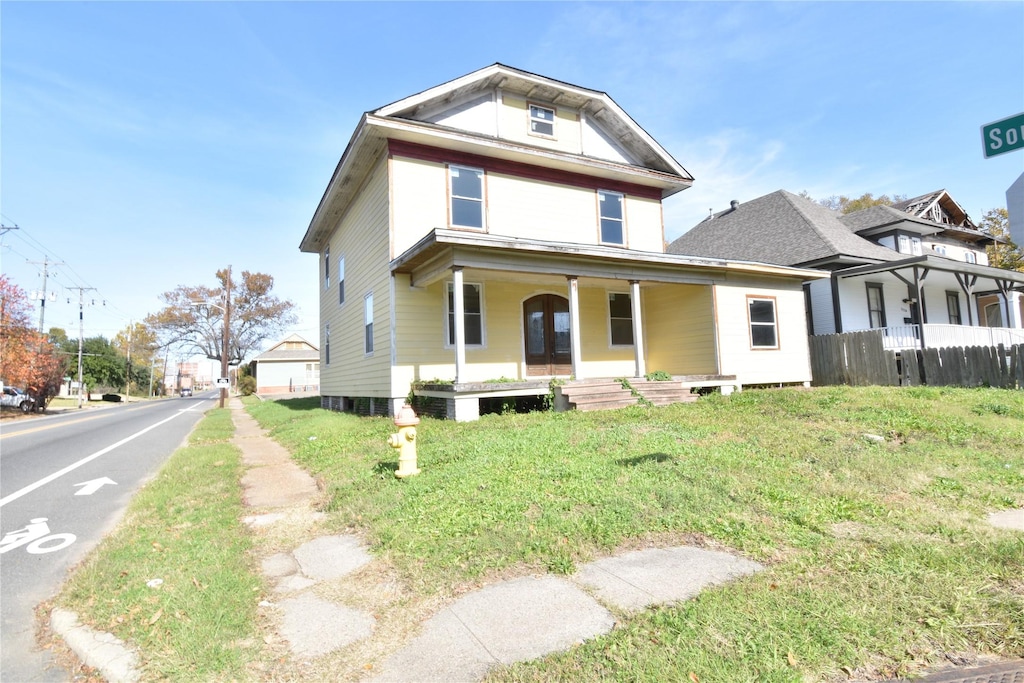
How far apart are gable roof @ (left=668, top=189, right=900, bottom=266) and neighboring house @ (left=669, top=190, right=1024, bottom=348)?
0.05 m

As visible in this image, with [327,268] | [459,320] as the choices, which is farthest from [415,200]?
[327,268]

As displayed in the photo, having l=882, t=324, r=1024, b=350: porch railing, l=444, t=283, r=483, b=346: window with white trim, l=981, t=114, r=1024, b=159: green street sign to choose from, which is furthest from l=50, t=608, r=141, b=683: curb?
l=882, t=324, r=1024, b=350: porch railing

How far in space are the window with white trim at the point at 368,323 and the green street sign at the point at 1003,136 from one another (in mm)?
12282

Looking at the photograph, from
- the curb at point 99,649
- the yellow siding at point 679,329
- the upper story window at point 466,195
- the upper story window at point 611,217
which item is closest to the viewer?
the curb at point 99,649

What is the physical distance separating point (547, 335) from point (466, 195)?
164 inches

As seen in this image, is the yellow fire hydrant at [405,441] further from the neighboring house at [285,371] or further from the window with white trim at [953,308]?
the neighboring house at [285,371]

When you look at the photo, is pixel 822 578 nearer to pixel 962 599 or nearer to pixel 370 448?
pixel 962 599

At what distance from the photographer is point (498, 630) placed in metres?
3.20

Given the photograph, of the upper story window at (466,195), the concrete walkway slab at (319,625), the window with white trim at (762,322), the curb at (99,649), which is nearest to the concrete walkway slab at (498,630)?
the concrete walkway slab at (319,625)

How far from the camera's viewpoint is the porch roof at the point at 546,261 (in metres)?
10.9

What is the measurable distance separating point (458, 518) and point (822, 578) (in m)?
2.86

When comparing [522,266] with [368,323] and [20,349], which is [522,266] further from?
[20,349]

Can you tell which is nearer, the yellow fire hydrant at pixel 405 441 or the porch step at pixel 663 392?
the yellow fire hydrant at pixel 405 441

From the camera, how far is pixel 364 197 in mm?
15172
